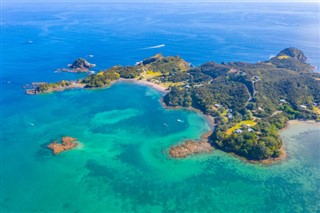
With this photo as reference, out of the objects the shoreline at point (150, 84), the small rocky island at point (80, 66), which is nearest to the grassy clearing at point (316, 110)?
the shoreline at point (150, 84)

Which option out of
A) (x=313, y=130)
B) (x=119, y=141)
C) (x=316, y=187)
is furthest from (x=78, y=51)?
(x=316, y=187)

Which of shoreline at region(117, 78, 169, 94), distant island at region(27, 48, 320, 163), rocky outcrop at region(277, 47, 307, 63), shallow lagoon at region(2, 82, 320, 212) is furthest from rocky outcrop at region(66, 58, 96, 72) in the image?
rocky outcrop at region(277, 47, 307, 63)

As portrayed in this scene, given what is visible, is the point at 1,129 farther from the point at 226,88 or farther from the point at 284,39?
the point at 284,39

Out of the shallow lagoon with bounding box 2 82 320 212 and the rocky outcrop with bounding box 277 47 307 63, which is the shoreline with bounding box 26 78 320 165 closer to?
the shallow lagoon with bounding box 2 82 320 212

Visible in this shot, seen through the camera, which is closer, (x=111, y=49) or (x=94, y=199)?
(x=94, y=199)

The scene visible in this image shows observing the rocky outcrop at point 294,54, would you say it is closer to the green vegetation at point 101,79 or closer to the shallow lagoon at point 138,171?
the shallow lagoon at point 138,171

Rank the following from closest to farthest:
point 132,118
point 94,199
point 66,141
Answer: point 94,199 → point 66,141 → point 132,118
